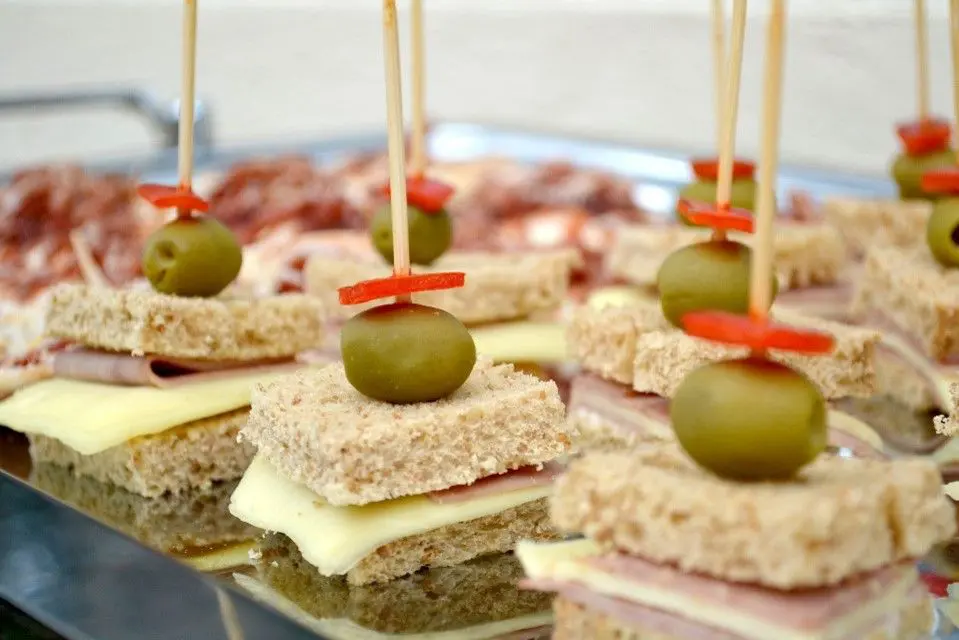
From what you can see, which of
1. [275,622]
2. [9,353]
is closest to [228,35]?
→ [9,353]

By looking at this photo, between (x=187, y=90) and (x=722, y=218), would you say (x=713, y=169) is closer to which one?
(x=722, y=218)

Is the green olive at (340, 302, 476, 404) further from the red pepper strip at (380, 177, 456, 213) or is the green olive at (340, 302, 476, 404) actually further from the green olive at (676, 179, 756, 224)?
the green olive at (676, 179, 756, 224)

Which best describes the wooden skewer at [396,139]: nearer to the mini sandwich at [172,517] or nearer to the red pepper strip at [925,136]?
the mini sandwich at [172,517]

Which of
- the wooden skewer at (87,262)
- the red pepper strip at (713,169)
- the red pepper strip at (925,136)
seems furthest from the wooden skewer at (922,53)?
the wooden skewer at (87,262)

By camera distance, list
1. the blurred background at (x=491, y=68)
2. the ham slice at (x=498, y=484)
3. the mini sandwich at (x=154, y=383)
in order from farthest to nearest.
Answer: the blurred background at (x=491, y=68) < the mini sandwich at (x=154, y=383) < the ham slice at (x=498, y=484)

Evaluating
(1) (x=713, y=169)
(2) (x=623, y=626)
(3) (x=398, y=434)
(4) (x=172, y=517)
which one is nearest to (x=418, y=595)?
(3) (x=398, y=434)

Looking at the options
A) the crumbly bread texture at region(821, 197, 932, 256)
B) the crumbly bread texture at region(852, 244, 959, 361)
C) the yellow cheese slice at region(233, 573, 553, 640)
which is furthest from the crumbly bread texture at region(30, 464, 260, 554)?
the crumbly bread texture at region(821, 197, 932, 256)

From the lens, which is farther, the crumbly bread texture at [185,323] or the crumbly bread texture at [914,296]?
the crumbly bread texture at [914,296]
